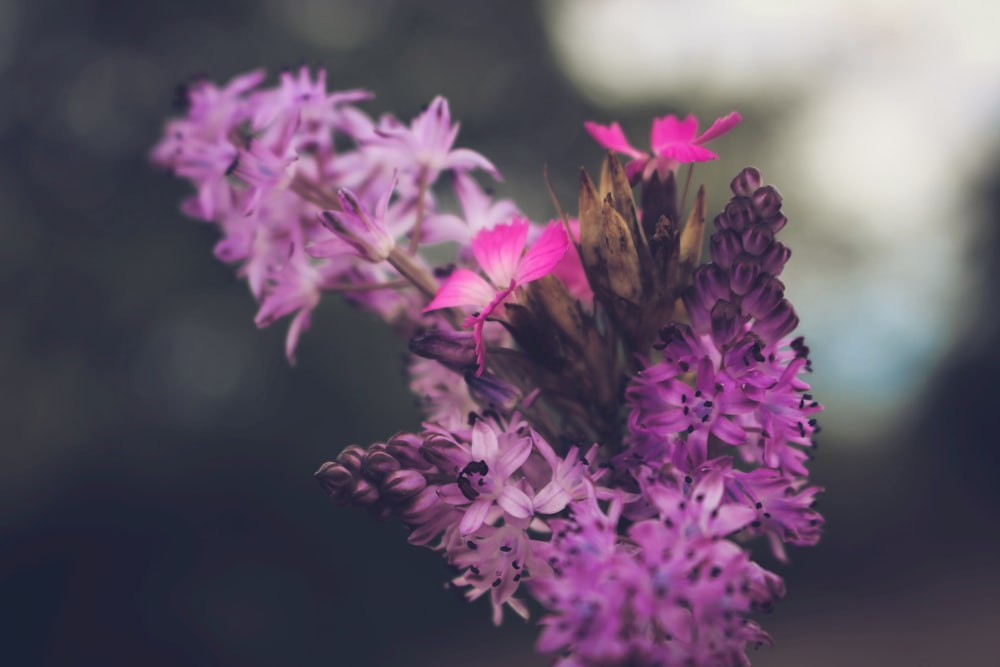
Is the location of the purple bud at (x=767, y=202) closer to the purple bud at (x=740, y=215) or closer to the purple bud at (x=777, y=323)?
the purple bud at (x=740, y=215)

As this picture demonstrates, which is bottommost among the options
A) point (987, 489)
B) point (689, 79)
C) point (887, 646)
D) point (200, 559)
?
point (200, 559)

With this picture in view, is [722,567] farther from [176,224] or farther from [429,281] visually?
[176,224]

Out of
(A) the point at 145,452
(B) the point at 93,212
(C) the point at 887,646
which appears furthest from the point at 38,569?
(C) the point at 887,646

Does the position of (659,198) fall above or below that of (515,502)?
above

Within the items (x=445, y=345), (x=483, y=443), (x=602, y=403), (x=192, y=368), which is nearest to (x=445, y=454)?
(x=483, y=443)

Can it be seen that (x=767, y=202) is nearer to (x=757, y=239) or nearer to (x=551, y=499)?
(x=757, y=239)

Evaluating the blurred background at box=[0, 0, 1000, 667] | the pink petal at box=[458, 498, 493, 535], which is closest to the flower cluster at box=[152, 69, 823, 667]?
the pink petal at box=[458, 498, 493, 535]

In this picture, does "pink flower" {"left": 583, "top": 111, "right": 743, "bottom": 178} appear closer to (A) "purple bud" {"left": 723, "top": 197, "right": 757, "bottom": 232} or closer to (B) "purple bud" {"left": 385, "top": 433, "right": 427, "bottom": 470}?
(A) "purple bud" {"left": 723, "top": 197, "right": 757, "bottom": 232}
